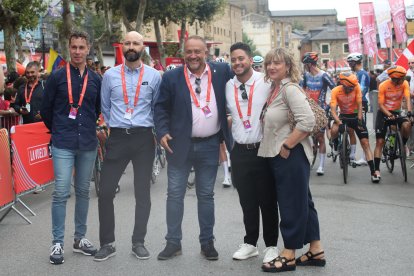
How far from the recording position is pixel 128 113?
5.84 m

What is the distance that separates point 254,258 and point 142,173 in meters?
1.27

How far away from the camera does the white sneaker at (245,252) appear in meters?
5.76

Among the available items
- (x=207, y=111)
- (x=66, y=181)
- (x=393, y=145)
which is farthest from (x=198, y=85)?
(x=393, y=145)

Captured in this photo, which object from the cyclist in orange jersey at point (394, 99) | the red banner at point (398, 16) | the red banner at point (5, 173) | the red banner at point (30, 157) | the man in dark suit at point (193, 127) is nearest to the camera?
the man in dark suit at point (193, 127)

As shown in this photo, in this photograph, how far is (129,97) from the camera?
19.2 ft

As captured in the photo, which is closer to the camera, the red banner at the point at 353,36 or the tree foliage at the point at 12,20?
the tree foliage at the point at 12,20

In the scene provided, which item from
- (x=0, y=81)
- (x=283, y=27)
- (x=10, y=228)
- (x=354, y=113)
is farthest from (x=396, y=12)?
(x=283, y=27)

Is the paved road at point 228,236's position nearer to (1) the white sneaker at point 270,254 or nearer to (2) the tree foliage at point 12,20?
(1) the white sneaker at point 270,254

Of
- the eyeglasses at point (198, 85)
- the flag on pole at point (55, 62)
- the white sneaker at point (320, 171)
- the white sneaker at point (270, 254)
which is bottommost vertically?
the white sneaker at point (320, 171)

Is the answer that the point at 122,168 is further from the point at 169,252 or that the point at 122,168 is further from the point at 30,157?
the point at 30,157

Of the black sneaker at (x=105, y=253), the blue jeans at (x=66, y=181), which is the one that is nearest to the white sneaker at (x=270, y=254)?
the black sneaker at (x=105, y=253)

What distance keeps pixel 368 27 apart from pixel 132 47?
26.0 metres

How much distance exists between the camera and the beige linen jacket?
16.9 feet

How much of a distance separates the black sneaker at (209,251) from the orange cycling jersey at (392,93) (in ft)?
18.4
